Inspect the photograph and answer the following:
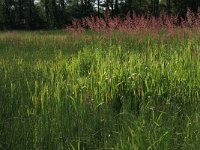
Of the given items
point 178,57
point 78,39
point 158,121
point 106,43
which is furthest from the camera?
point 78,39

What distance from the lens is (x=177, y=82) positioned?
13.0 feet

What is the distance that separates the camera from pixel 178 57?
4.62 meters

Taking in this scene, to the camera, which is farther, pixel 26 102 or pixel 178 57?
pixel 178 57

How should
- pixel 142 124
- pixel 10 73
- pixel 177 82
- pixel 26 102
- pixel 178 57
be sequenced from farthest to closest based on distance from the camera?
pixel 10 73 → pixel 178 57 → pixel 177 82 → pixel 26 102 → pixel 142 124

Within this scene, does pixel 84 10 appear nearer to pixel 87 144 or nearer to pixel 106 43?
pixel 106 43

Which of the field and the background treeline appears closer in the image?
the field

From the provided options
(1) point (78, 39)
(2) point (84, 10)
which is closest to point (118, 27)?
(1) point (78, 39)

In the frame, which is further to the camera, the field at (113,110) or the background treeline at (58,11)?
the background treeline at (58,11)

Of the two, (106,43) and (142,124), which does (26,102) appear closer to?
(142,124)

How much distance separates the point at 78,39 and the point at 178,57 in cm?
588

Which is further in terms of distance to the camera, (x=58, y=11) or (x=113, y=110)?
(x=58, y=11)

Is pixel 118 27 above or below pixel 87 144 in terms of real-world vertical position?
above

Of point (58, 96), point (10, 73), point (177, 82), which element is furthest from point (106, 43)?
point (58, 96)

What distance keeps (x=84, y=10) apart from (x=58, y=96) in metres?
45.6
